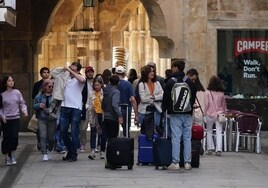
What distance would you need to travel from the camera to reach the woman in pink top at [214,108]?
20672 mm

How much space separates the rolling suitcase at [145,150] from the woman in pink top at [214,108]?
268 centimetres

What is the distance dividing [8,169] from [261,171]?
431cm

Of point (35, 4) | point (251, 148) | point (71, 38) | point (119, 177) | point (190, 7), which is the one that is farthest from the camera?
point (71, 38)

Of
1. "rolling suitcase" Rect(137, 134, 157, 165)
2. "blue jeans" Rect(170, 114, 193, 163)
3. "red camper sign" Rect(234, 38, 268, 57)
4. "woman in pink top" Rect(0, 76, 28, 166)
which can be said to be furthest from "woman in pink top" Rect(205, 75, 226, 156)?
"woman in pink top" Rect(0, 76, 28, 166)

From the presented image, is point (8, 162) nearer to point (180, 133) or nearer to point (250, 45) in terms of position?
point (180, 133)

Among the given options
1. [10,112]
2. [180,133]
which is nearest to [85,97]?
[10,112]

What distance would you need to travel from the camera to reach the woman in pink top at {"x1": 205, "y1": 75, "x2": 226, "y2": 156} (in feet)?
67.8

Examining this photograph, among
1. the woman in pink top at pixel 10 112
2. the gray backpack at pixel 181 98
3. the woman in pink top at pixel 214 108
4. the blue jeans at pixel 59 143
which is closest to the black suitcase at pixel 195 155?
the gray backpack at pixel 181 98

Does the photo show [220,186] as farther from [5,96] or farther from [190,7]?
[190,7]

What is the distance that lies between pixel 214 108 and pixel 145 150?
119 inches

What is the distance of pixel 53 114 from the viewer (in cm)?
1912

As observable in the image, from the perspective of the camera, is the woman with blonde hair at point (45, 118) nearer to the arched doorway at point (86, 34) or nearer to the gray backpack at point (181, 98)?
the gray backpack at point (181, 98)

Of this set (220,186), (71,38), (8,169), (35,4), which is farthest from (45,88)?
(71,38)

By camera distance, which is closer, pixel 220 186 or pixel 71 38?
pixel 220 186
